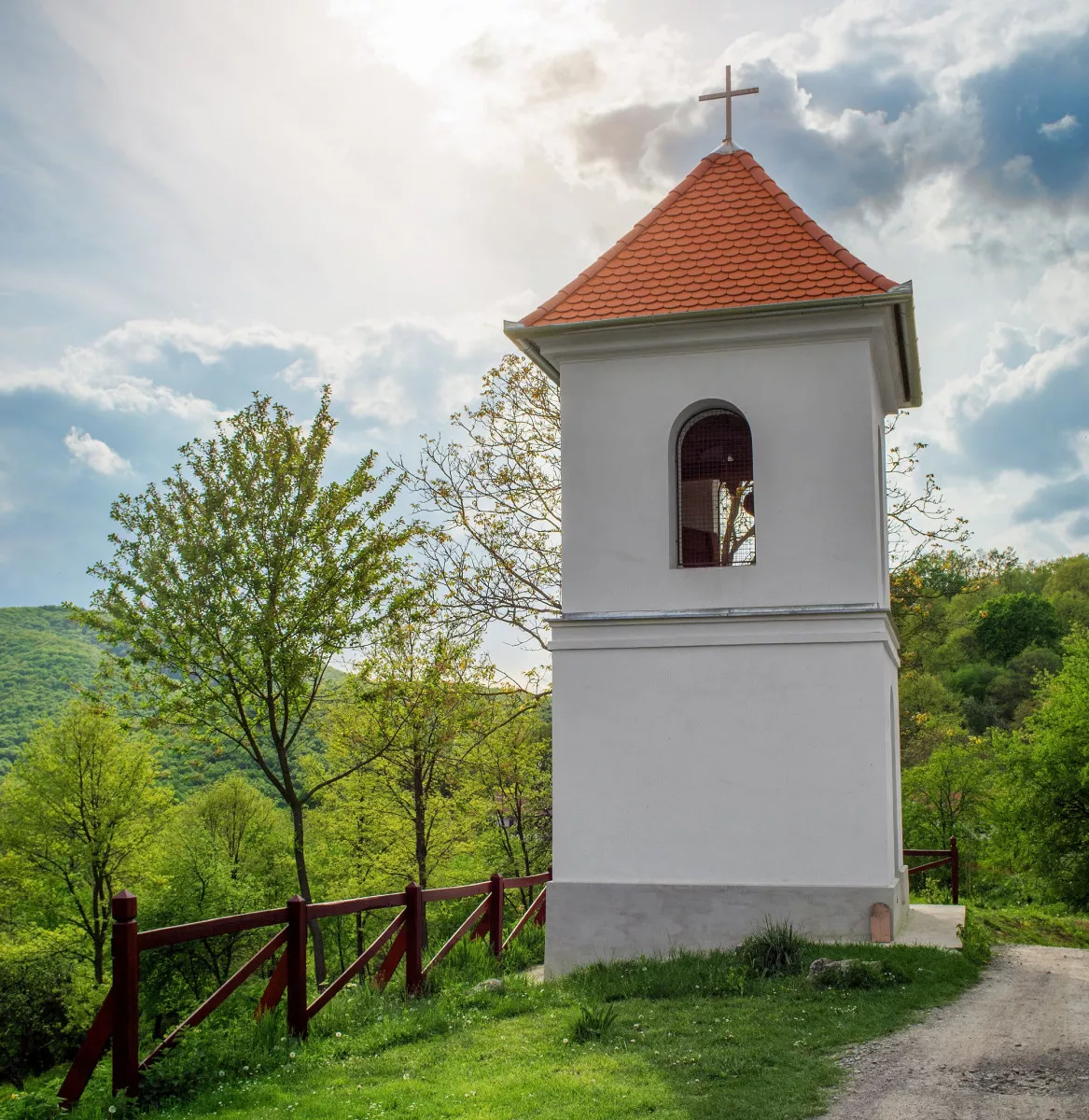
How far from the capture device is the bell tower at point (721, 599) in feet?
34.6

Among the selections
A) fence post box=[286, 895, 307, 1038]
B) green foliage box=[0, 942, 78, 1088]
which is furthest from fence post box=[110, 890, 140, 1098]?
green foliage box=[0, 942, 78, 1088]

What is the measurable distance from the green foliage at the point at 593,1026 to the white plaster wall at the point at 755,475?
14.6ft

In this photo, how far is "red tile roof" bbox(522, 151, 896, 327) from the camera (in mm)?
11273

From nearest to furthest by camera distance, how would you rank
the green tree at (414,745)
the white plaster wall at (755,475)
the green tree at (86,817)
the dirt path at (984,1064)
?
the dirt path at (984,1064), the white plaster wall at (755,475), the green tree at (414,745), the green tree at (86,817)

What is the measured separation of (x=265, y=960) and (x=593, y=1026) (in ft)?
7.61

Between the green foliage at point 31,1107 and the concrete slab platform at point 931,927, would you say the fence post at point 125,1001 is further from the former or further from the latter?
the concrete slab platform at point 931,927

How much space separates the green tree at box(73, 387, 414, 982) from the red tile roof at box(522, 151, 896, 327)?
19.0 feet

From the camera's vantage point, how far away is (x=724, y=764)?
1077 centimetres

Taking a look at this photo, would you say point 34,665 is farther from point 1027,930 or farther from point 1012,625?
Answer: point 1027,930

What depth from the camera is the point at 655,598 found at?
1126 centimetres

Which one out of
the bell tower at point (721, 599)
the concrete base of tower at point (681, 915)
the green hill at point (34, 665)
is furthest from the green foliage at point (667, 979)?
the green hill at point (34, 665)

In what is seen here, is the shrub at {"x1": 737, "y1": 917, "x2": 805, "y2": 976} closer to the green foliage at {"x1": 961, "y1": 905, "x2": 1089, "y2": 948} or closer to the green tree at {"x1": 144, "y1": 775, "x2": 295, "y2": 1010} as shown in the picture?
the green foliage at {"x1": 961, "y1": 905, "x2": 1089, "y2": 948}

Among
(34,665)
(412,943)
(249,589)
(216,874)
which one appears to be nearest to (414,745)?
(249,589)

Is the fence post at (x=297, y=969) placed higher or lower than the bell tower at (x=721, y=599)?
lower
